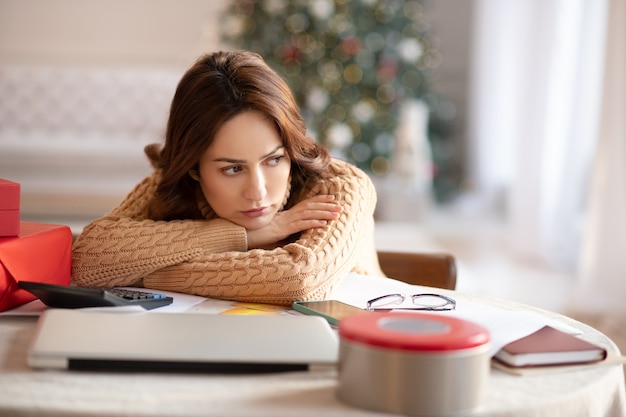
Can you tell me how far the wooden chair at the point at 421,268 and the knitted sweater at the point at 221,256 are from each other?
0.27 metres

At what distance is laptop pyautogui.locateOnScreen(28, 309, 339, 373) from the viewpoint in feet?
3.26

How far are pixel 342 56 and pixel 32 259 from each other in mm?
5173

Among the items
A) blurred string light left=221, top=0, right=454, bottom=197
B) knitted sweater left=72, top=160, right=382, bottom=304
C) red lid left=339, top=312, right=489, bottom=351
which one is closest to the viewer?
red lid left=339, top=312, right=489, bottom=351

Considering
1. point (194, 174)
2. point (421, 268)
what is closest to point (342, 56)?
point (421, 268)

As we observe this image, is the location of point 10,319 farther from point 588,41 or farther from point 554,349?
point 588,41

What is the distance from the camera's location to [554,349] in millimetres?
1042

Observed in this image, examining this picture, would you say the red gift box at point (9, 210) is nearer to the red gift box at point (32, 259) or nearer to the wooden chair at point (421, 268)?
the red gift box at point (32, 259)

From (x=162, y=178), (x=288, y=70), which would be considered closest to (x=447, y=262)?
(x=162, y=178)

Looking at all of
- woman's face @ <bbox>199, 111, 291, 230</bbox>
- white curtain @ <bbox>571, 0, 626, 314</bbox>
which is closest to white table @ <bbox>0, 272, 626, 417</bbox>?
woman's face @ <bbox>199, 111, 291, 230</bbox>

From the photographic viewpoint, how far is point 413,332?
2.96 feet

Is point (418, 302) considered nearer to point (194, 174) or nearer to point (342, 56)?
point (194, 174)

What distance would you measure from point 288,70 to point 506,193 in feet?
7.84

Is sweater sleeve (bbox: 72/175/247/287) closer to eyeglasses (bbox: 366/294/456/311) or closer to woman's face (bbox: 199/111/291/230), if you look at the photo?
woman's face (bbox: 199/111/291/230)

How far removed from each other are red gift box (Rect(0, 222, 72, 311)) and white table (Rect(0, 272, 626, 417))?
0.87 feet
